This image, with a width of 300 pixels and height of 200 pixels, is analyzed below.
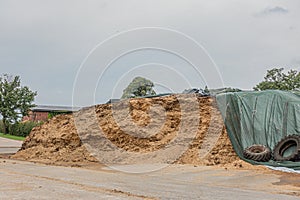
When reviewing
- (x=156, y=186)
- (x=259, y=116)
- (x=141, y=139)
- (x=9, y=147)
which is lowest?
(x=156, y=186)

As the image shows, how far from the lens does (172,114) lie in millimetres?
18562

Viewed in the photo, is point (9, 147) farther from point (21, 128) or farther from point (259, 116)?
point (259, 116)

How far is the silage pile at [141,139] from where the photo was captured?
16.2m

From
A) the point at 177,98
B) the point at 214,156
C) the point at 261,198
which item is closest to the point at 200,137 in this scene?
the point at 214,156

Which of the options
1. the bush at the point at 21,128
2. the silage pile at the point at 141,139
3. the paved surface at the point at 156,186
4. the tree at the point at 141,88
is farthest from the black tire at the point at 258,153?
the bush at the point at 21,128

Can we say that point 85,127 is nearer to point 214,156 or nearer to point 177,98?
point 177,98

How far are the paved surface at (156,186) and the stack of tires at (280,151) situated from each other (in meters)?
1.72

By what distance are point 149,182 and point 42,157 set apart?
982 centimetres

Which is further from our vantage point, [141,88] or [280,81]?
[280,81]

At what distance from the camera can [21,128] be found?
1815 inches

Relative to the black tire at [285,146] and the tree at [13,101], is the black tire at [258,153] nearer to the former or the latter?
the black tire at [285,146]

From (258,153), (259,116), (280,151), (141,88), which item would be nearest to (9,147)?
(141,88)

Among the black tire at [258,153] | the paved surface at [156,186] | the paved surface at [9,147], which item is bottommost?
the paved surface at [156,186]

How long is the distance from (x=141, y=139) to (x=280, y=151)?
6019mm
